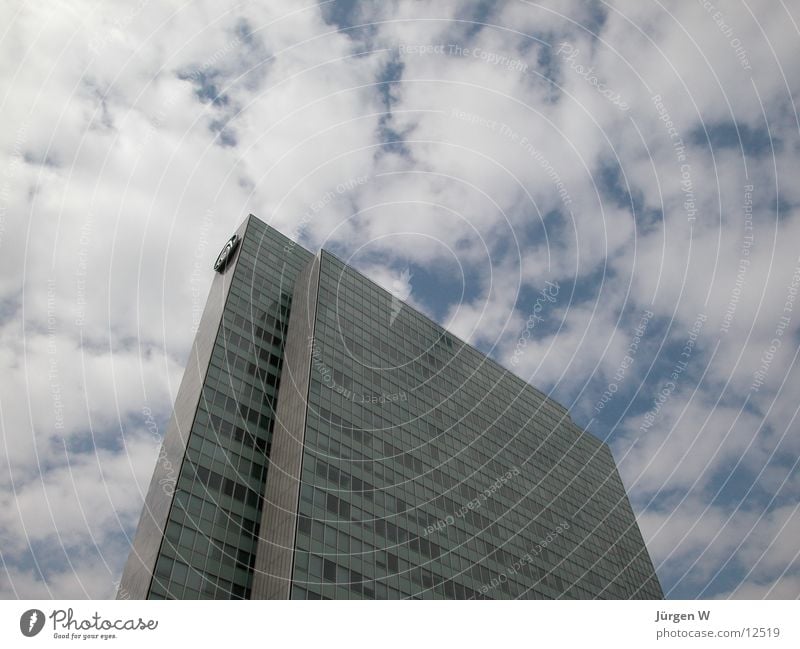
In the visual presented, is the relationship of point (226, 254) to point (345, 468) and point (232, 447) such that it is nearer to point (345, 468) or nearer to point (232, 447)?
point (232, 447)

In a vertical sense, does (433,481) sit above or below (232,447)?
below

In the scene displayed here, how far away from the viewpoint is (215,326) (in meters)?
56.5

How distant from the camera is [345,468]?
4791 cm

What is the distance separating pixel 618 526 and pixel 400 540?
53.2 metres

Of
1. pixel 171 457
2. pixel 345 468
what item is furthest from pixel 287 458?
pixel 171 457

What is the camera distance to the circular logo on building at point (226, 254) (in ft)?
217
